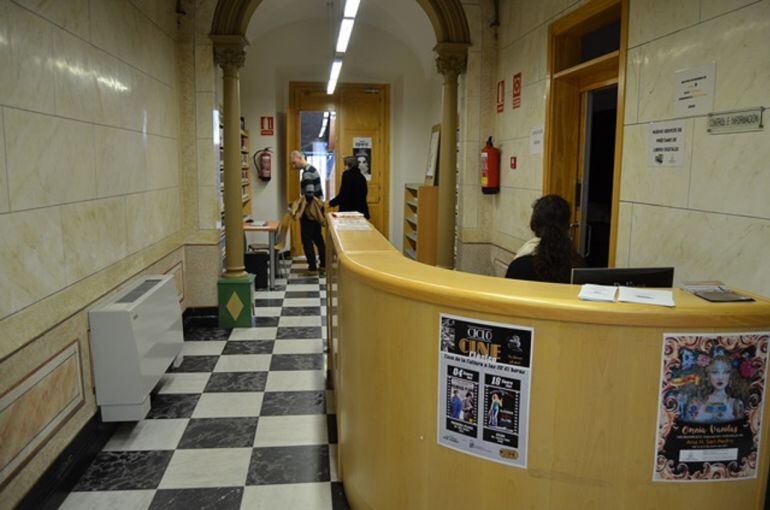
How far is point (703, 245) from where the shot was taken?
2973mm

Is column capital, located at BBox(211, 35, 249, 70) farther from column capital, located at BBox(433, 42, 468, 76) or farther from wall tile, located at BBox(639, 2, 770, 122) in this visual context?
wall tile, located at BBox(639, 2, 770, 122)

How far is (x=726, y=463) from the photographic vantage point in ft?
6.22

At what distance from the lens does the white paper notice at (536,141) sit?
196 inches

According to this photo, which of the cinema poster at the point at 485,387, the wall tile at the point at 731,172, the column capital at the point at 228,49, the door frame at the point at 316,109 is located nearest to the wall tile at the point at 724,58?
the wall tile at the point at 731,172

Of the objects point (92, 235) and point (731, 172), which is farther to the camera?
point (92, 235)

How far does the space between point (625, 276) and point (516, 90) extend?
3.63m

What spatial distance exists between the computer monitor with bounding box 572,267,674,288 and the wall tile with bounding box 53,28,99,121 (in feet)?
8.54

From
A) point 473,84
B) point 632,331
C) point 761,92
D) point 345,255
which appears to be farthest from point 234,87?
point 632,331

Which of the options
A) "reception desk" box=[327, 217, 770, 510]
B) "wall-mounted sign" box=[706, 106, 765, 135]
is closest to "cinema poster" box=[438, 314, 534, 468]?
"reception desk" box=[327, 217, 770, 510]

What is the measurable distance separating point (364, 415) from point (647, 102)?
7.86 feet

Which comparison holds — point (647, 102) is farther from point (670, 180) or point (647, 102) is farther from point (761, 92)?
point (761, 92)

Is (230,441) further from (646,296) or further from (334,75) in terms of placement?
(334,75)

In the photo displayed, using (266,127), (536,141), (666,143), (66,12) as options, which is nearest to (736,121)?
(666,143)

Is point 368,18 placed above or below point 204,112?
above
